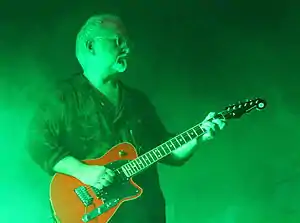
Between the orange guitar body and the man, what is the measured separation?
0.06 ft

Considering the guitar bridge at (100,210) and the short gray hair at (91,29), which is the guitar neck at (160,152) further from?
the short gray hair at (91,29)

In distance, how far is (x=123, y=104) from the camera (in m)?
1.84

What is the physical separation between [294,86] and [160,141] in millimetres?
485

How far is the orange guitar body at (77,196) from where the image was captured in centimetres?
173

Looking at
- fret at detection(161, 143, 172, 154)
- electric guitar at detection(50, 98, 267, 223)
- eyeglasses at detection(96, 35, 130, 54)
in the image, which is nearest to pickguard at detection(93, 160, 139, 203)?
electric guitar at detection(50, 98, 267, 223)

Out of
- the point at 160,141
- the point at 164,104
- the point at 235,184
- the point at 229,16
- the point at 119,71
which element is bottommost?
the point at 235,184

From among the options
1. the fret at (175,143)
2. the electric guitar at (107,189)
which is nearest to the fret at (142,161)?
the electric guitar at (107,189)

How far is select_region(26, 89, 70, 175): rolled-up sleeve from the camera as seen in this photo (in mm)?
1771

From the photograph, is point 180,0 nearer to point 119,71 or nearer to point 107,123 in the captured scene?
point 119,71

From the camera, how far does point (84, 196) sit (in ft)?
5.70

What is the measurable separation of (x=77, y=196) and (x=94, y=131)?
20 centimetres

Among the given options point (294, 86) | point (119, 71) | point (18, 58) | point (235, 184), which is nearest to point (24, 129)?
point (18, 58)

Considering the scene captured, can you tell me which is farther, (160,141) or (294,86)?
(294,86)

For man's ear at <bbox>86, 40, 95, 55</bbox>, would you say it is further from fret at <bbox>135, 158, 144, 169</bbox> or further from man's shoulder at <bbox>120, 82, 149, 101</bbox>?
fret at <bbox>135, 158, 144, 169</bbox>
